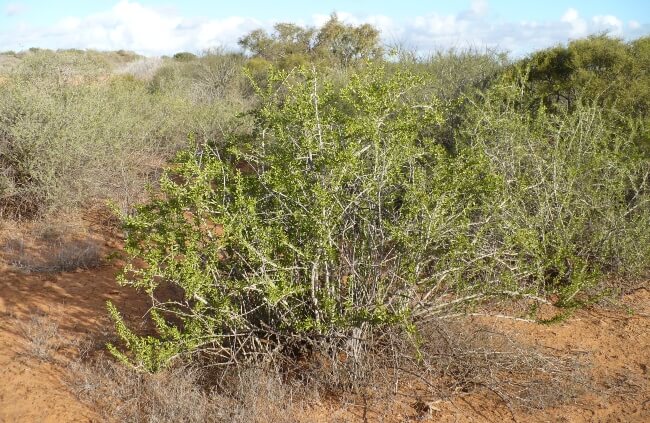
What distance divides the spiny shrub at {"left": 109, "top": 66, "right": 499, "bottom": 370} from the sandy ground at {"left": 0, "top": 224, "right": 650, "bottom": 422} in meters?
0.68

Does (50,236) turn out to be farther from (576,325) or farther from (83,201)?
(576,325)

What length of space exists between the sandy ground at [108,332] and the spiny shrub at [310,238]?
68 cm

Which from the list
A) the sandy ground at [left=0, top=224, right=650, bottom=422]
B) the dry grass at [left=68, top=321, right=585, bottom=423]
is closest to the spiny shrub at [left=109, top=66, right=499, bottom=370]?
the dry grass at [left=68, top=321, right=585, bottom=423]

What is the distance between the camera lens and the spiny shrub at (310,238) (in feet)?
12.3

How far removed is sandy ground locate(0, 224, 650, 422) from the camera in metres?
3.94

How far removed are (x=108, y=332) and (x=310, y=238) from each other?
2.07 m

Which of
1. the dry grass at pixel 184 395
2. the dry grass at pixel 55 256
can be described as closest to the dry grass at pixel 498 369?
the dry grass at pixel 184 395

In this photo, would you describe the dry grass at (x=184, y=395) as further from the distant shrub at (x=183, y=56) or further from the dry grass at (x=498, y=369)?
the distant shrub at (x=183, y=56)

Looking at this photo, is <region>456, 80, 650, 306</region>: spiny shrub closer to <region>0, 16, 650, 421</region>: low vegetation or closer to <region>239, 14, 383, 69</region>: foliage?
<region>0, 16, 650, 421</region>: low vegetation

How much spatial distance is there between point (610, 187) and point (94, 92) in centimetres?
792

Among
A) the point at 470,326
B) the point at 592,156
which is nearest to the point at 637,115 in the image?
the point at 592,156

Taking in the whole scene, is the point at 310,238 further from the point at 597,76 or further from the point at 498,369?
the point at 597,76

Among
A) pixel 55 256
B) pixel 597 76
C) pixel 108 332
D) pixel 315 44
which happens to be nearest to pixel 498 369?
pixel 108 332

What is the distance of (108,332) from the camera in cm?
485
